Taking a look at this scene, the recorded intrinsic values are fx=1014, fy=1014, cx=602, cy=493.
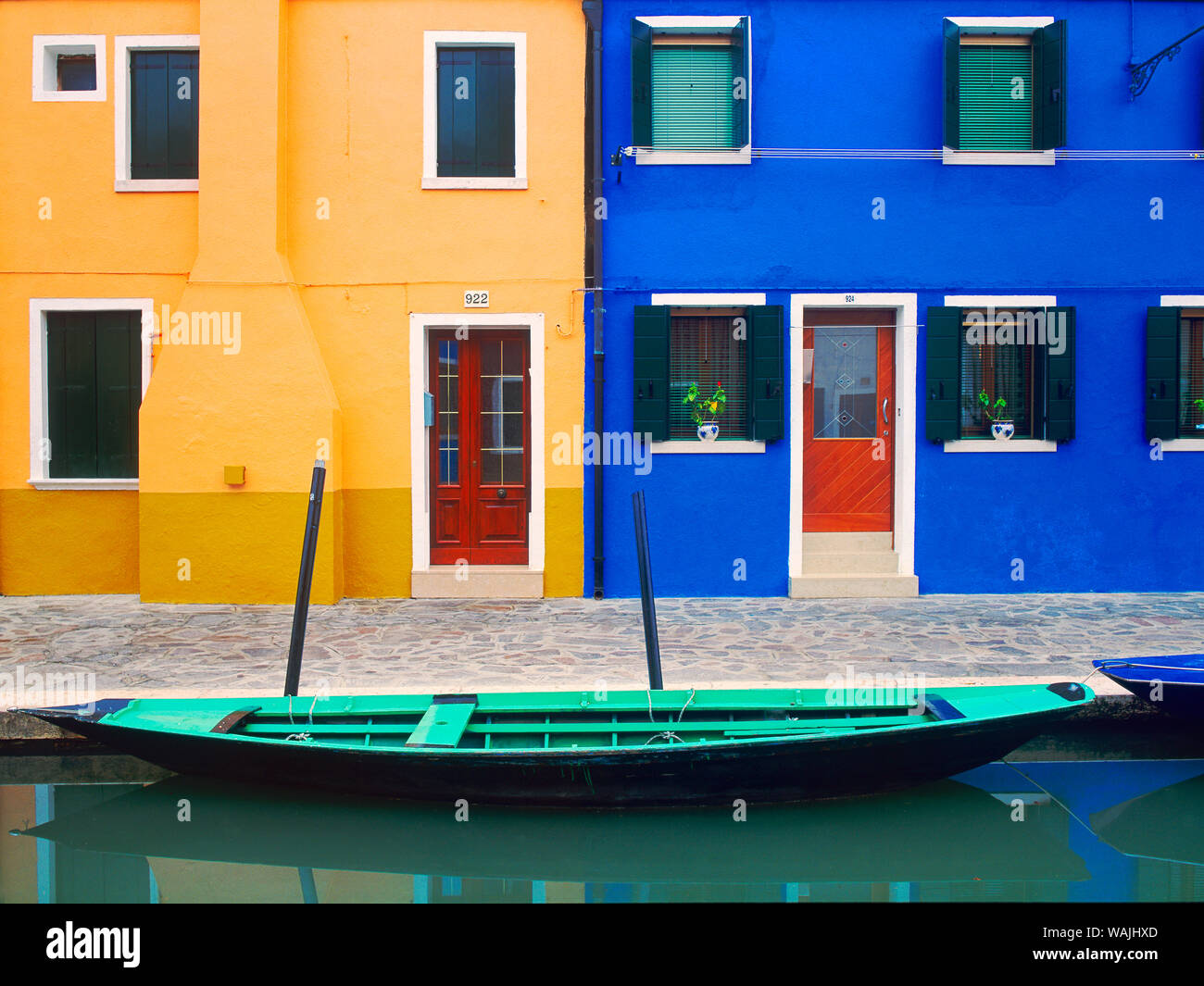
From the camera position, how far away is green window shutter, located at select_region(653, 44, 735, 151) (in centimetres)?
1012

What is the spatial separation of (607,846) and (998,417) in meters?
7.16

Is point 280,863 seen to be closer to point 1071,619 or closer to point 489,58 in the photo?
point 1071,619

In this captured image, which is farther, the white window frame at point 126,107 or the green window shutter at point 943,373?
the white window frame at point 126,107

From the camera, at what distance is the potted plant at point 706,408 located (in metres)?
10.1

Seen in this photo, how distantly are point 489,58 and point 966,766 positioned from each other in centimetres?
822

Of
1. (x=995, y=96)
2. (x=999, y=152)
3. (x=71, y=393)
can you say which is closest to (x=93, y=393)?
(x=71, y=393)

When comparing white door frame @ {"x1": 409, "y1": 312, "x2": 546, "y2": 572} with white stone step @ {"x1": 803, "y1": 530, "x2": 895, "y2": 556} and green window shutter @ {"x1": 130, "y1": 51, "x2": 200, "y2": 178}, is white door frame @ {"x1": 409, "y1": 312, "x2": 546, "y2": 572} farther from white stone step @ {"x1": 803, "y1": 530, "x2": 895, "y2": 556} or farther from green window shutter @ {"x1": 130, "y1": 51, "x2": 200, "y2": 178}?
green window shutter @ {"x1": 130, "y1": 51, "x2": 200, "y2": 178}

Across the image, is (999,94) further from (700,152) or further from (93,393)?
(93,393)

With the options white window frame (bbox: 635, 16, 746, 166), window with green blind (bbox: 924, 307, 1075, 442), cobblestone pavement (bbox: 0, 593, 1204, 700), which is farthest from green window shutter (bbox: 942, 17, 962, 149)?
cobblestone pavement (bbox: 0, 593, 1204, 700)

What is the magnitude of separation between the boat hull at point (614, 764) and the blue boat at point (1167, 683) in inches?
29.8

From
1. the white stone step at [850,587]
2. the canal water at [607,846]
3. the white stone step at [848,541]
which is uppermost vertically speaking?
the white stone step at [848,541]

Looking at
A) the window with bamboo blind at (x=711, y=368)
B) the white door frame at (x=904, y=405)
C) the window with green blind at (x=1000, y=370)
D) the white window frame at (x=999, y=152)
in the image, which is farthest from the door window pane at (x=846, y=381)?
the white window frame at (x=999, y=152)

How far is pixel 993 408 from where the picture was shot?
10266 millimetres

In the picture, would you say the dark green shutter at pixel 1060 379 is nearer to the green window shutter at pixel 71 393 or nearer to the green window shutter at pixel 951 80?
the green window shutter at pixel 951 80
